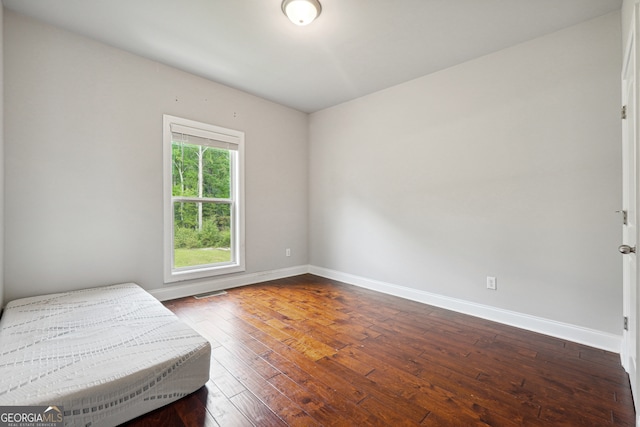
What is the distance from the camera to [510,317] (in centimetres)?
270

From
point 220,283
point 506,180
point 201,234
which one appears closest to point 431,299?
point 506,180

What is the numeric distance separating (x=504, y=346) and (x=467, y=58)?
2.79 m

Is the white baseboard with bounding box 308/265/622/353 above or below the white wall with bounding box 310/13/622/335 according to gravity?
below

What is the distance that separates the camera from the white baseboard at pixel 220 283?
3285 mm

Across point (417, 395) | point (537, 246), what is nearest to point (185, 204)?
point (417, 395)

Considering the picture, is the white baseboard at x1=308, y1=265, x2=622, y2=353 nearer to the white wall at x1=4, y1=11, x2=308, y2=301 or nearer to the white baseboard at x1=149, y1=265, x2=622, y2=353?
the white baseboard at x1=149, y1=265, x2=622, y2=353

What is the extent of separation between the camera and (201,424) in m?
1.41

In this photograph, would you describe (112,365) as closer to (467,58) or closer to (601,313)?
(601,313)

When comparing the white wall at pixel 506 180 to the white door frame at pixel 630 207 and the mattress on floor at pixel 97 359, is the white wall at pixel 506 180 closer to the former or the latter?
the white door frame at pixel 630 207

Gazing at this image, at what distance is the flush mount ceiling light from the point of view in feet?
7.02

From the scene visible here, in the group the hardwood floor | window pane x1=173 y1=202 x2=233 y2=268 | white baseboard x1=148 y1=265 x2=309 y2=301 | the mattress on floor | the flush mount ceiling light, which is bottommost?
the hardwood floor

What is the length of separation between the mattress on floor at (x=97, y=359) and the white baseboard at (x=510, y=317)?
2.49 metres

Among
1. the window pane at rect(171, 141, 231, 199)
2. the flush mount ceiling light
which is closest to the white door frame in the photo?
the flush mount ceiling light

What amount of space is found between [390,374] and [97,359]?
175 centimetres
